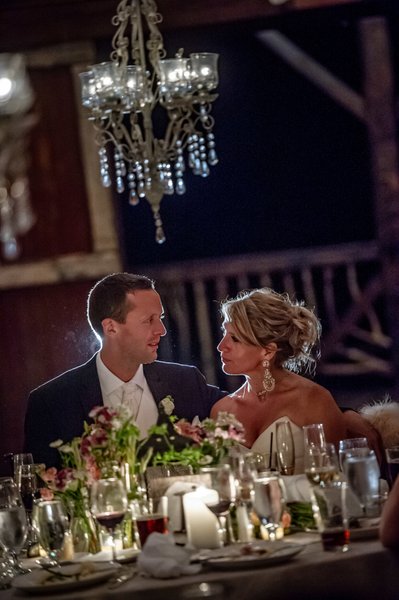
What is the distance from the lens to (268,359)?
429cm

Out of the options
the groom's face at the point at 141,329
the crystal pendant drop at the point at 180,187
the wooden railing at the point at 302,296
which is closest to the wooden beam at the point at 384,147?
the wooden railing at the point at 302,296

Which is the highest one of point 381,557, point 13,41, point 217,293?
point 13,41

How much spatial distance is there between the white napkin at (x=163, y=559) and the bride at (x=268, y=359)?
1.52 m

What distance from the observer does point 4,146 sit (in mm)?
5734

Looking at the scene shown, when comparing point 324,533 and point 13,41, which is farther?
point 13,41

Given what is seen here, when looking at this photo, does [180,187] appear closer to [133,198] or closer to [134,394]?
[133,198]

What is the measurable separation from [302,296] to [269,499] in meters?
5.49

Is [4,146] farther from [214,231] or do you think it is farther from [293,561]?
[293,561]

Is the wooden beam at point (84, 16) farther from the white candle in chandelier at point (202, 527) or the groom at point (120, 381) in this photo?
the white candle in chandelier at point (202, 527)

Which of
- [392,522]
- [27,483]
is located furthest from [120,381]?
[392,522]

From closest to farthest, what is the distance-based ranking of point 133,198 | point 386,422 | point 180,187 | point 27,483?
point 27,483
point 386,422
point 133,198
point 180,187

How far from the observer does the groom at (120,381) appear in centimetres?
437

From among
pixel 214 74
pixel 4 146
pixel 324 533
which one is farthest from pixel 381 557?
pixel 4 146

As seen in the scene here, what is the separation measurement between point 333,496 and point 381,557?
172mm
